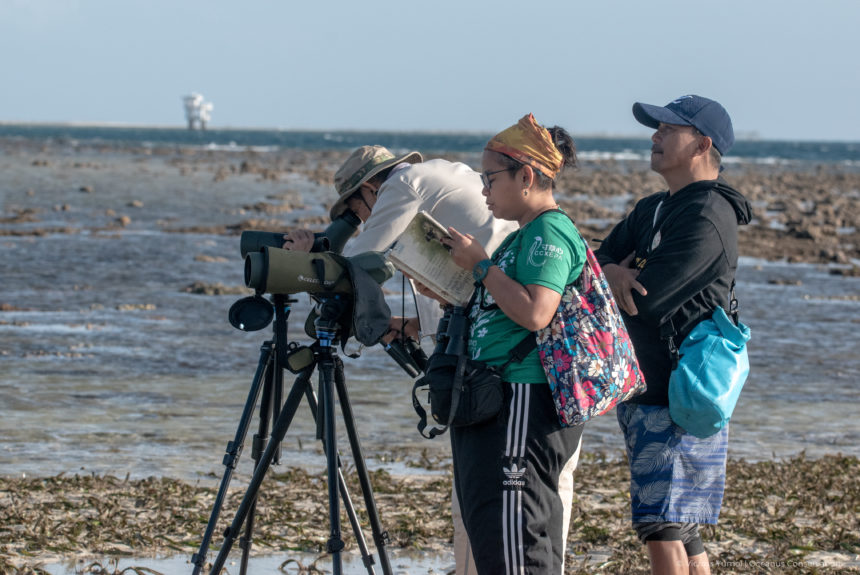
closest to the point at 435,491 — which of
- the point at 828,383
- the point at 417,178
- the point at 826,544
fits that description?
the point at 826,544

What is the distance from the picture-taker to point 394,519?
5086mm

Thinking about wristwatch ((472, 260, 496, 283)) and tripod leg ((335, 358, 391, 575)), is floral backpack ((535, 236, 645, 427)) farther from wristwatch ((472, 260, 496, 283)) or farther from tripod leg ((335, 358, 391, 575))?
tripod leg ((335, 358, 391, 575))

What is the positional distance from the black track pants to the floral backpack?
77 mm

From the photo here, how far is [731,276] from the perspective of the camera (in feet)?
11.6

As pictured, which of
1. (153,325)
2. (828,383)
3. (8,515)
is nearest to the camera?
(8,515)

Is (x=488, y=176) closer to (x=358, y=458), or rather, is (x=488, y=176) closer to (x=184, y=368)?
(x=358, y=458)

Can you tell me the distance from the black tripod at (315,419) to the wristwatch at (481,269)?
656mm

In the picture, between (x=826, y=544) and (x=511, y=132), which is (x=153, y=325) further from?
(x=511, y=132)

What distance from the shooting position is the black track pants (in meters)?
3.02

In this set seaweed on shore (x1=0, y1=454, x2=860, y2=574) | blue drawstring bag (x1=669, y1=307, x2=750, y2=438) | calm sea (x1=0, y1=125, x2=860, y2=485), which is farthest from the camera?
calm sea (x1=0, y1=125, x2=860, y2=485)

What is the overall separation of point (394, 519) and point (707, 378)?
2.15 m

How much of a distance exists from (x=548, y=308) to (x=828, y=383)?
7391 mm

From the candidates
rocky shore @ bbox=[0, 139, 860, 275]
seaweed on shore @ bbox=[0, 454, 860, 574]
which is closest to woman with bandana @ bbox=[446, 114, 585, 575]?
seaweed on shore @ bbox=[0, 454, 860, 574]

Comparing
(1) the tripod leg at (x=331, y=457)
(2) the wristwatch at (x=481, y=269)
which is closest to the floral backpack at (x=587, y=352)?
(2) the wristwatch at (x=481, y=269)
